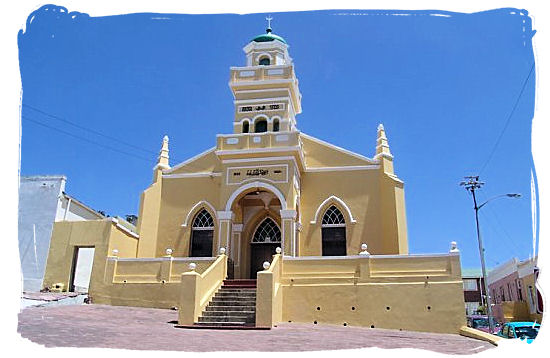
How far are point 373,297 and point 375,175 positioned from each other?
20.8 feet

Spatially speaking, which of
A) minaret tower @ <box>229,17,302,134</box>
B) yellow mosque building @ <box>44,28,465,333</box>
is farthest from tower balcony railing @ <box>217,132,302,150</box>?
minaret tower @ <box>229,17,302,134</box>

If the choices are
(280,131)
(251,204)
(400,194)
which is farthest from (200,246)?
(400,194)

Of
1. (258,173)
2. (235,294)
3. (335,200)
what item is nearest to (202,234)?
(258,173)

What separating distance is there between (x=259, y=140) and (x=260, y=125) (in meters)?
2.09

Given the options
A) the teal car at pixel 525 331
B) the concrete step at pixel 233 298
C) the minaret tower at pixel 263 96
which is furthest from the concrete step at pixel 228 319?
the minaret tower at pixel 263 96

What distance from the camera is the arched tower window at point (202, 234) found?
17984mm

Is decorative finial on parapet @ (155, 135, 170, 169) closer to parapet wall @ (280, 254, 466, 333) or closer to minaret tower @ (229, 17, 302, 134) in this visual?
minaret tower @ (229, 17, 302, 134)

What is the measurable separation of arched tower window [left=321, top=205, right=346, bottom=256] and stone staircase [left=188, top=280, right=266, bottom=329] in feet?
14.7

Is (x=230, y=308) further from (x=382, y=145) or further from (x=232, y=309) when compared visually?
(x=382, y=145)

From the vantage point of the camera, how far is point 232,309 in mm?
12109

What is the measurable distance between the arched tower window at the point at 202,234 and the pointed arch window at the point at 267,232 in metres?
1.73

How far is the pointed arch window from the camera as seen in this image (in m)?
18.2

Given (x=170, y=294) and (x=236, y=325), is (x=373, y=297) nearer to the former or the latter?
(x=236, y=325)

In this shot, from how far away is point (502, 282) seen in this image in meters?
30.1
